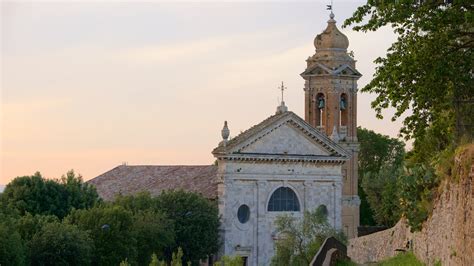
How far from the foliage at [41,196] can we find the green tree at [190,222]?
209 inches

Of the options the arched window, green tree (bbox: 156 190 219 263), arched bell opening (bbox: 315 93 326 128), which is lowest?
green tree (bbox: 156 190 219 263)

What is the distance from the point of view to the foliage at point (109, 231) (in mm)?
53219

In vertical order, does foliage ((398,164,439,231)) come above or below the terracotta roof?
below

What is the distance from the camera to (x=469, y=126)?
84.5 feet

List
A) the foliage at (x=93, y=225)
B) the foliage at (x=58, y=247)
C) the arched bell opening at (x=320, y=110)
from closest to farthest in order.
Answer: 1. the foliage at (x=58, y=247)
2. the foliage at (x=93, y=225)
3. the arched bell opening at (x=320, y=110)

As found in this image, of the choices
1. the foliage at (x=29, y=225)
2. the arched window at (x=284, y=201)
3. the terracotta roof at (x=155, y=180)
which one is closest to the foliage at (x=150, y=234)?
the foliage at (x=29, y=225)

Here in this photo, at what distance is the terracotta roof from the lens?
69875 millimetres

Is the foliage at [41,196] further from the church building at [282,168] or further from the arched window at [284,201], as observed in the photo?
the arched window at [284,201]

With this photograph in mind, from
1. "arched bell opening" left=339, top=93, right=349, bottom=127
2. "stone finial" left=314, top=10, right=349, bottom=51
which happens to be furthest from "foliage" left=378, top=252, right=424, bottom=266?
"stone finial" left=314, top=10, right=349, bottom=51

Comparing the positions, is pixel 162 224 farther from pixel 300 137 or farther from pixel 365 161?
pixel 365 161

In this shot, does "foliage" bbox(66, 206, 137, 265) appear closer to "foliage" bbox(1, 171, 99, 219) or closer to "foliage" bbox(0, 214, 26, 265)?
"foliage" bbox(1, 171, 99, 219)

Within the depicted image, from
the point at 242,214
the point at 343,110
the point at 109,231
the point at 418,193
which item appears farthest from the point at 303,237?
the point at 418,193

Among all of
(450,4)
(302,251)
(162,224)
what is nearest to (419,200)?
(450,4)

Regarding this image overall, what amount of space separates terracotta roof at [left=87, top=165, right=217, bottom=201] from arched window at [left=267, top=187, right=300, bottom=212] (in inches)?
124
